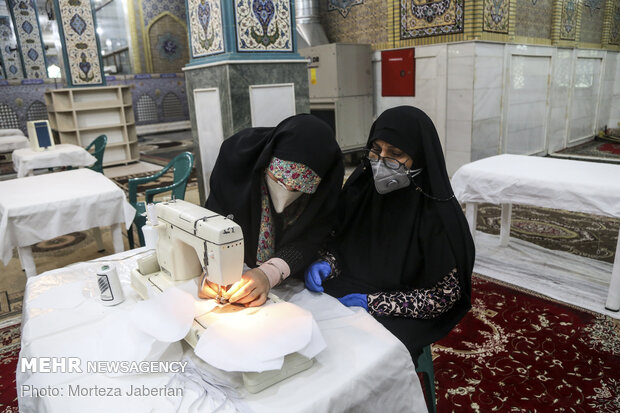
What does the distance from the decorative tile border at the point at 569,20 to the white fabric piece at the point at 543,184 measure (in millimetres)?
5170

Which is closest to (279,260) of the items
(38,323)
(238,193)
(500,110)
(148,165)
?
(238,193)

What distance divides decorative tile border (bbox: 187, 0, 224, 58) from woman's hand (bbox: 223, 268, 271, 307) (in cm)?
240

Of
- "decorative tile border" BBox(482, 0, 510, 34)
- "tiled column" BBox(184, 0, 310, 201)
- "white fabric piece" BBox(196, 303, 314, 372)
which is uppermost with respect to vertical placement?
"decorative tile border" BBox(482, 0, 510, 34)

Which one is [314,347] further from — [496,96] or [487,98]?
[496,96]

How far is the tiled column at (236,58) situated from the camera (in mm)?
3105

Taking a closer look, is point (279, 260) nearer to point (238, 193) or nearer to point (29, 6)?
point (238, 193)

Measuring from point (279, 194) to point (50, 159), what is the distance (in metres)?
3.92

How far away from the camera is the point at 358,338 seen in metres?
1.09

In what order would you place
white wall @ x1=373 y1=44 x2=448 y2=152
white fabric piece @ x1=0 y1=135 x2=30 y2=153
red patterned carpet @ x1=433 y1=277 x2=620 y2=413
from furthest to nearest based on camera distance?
1. white fabric piece @ x1=0 y1=135 x2=30 y2=153
2. white wall @ x1=373 y1=44 x2=448 y2=152
3. red patterned carpet @ x1=433 y1=277 x2=620 y2=413

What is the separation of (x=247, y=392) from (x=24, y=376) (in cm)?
58

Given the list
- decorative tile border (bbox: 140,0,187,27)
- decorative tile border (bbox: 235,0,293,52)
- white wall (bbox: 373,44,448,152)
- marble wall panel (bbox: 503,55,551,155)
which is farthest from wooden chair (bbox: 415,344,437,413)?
decorative tile border (bbox: 140,0,187,27)

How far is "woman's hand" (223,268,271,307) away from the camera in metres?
1.16

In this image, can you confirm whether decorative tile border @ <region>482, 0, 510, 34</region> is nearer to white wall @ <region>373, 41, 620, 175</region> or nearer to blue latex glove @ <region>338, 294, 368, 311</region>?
white wall @ <region>373, 41, 620, 175</region>

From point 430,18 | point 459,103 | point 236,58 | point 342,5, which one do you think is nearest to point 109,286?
point 236,58
